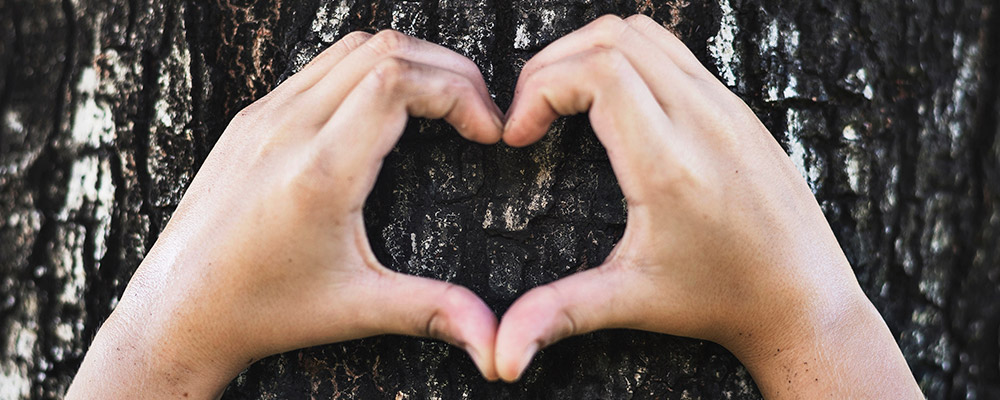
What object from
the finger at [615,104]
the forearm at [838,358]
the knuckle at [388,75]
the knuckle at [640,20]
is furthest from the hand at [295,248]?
the forearm at [838,358]

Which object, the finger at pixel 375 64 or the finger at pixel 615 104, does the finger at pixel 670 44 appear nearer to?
the finger at pixel 615 104

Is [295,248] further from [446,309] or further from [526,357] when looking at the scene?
[526,357]

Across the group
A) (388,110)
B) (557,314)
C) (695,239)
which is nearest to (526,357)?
(557,314)

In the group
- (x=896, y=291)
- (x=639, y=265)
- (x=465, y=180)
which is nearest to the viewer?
(x=639, y=265)

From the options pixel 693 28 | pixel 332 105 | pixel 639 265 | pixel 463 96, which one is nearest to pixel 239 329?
pixel 332 105

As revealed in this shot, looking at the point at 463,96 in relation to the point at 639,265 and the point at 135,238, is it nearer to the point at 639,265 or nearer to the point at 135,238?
the point at 639,265

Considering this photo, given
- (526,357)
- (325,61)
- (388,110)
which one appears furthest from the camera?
(325,61)

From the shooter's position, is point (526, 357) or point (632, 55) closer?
point (526, 357)
